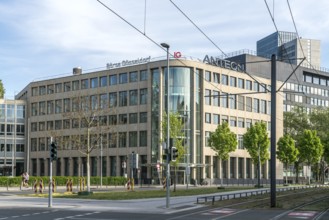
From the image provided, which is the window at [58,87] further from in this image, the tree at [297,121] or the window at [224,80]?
the tree at [297,121]

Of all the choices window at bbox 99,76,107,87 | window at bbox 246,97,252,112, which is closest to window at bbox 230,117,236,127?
window at bbox 246,97,252,112

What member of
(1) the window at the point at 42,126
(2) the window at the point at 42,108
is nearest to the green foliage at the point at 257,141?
(1) the window at the point at 42,126

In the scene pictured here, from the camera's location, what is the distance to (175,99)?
82938 millimetres

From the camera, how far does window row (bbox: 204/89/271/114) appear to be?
291 feet

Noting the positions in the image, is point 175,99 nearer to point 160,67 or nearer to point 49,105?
point 160,67

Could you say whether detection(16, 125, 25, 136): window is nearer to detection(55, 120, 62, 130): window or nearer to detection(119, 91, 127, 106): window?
detection(55, 120, 62, 130): window

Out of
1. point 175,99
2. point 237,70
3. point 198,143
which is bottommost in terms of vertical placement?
point 198,143

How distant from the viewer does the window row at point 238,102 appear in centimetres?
8862

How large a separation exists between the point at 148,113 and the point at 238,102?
17.7 metres

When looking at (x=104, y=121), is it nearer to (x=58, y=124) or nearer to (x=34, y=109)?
(x=58, y=124)

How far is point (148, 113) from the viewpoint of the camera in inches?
3374

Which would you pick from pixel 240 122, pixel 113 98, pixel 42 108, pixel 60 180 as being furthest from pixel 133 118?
pixel 60 180

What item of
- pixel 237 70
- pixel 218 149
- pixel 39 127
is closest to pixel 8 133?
pixel 39 127

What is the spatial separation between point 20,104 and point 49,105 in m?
7.14
